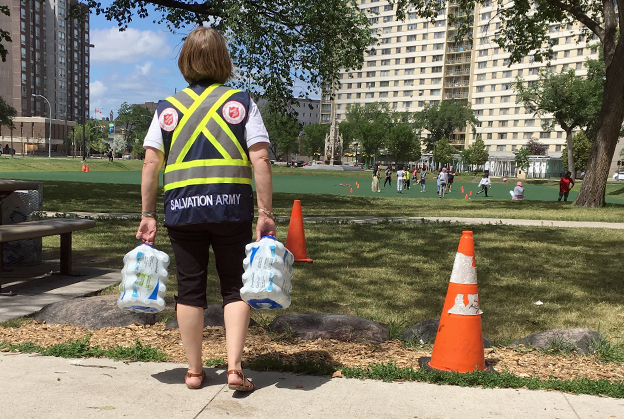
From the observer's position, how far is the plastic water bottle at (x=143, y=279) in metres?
3.43

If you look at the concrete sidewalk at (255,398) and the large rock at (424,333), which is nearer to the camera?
the concrete sidewalk at (255,398)

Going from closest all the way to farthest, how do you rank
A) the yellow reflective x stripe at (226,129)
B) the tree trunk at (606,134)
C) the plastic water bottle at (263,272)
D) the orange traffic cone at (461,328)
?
the plastic water bottle at (263,272)
the yellow reflective x stripe at (226,129)
the orange traffic cone at (461,328)
the tree trunk at (606,134)

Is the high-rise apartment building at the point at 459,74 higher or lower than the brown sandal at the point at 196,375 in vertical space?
higher

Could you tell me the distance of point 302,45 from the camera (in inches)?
735

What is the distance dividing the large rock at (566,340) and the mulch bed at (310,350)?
0.37 ft

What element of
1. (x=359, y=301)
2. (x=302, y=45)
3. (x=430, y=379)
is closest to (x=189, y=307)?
(x=430, y=379)

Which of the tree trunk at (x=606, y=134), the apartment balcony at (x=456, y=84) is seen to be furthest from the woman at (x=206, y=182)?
the apartment balcony at (x=456, y=84)

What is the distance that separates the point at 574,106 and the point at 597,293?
6037cm

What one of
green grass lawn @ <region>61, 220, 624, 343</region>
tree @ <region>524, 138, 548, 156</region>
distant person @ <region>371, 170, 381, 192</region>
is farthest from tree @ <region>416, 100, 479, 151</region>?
green grass lawn @ <region>61, 220, 624, 343</region>

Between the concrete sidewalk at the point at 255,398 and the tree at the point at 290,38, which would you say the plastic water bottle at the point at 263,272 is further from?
the tree at the point at 290,38

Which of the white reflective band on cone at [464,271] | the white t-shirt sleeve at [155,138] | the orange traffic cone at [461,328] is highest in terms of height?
the white t-shirt sleeve at [155,138]

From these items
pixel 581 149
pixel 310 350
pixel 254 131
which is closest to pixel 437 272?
pixel 310 350

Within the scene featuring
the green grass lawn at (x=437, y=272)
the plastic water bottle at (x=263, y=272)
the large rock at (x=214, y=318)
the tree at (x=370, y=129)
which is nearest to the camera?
the plastic water bottle at (x=263, y=272)

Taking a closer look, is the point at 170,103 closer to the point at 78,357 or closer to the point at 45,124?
the point at 78,357
